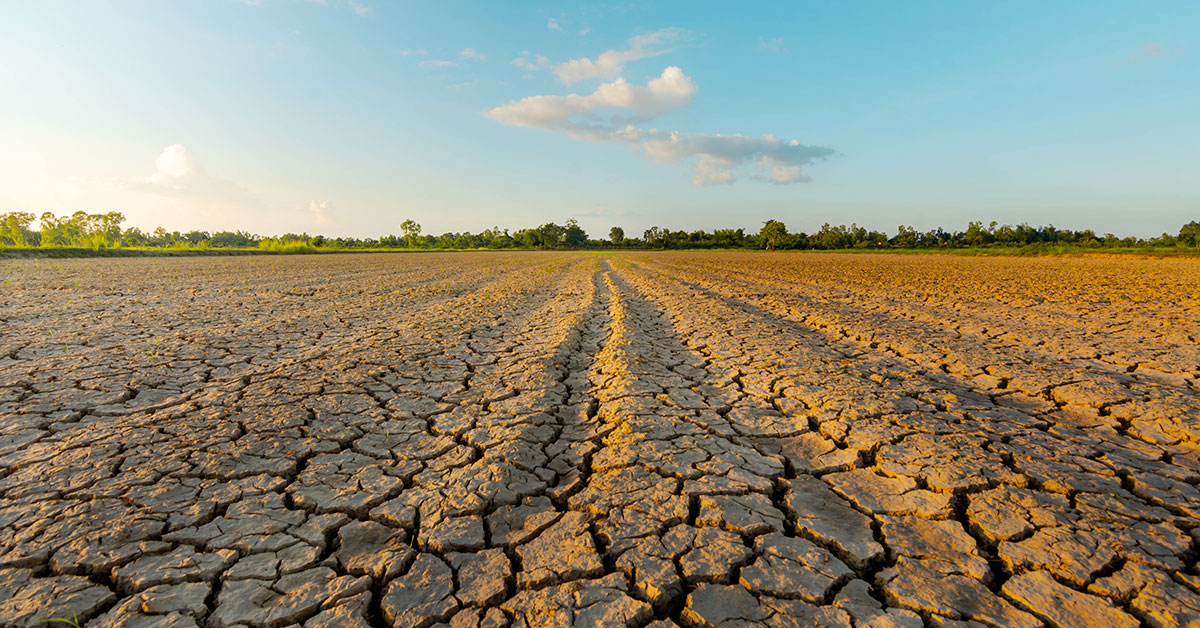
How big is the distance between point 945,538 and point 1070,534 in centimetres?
50

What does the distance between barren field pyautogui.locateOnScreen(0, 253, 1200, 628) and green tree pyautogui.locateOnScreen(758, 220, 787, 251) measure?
248 ft

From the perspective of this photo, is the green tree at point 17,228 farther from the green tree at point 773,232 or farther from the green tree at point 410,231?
the green tree at point 773,232

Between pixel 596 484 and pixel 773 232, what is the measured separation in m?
80.5

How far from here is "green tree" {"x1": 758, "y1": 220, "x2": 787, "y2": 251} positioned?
76250 millimetres

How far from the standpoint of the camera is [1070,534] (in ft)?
6.23

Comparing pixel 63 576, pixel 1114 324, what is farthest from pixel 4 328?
pixel 1114 324

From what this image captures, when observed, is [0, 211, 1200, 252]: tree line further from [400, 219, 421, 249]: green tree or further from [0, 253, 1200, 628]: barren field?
[0, 253, 1200, 628]: barren field

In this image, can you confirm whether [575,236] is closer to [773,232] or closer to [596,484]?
[773,232]

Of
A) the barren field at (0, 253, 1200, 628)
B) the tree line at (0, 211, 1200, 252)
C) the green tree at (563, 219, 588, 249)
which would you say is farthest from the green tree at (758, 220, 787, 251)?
the barren field at (0, 253, 1200, 628)

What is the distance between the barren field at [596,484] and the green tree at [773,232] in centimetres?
7572

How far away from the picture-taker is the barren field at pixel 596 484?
161 cm

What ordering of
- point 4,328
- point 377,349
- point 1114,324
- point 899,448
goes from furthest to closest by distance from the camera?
point 1114,324 < point 4,328 < point 377,349 < point 899,448

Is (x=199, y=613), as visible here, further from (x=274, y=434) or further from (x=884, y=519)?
(x=884, y=519)

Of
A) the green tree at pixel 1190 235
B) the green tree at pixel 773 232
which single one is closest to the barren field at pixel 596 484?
the green tree at pixel 1190 235
